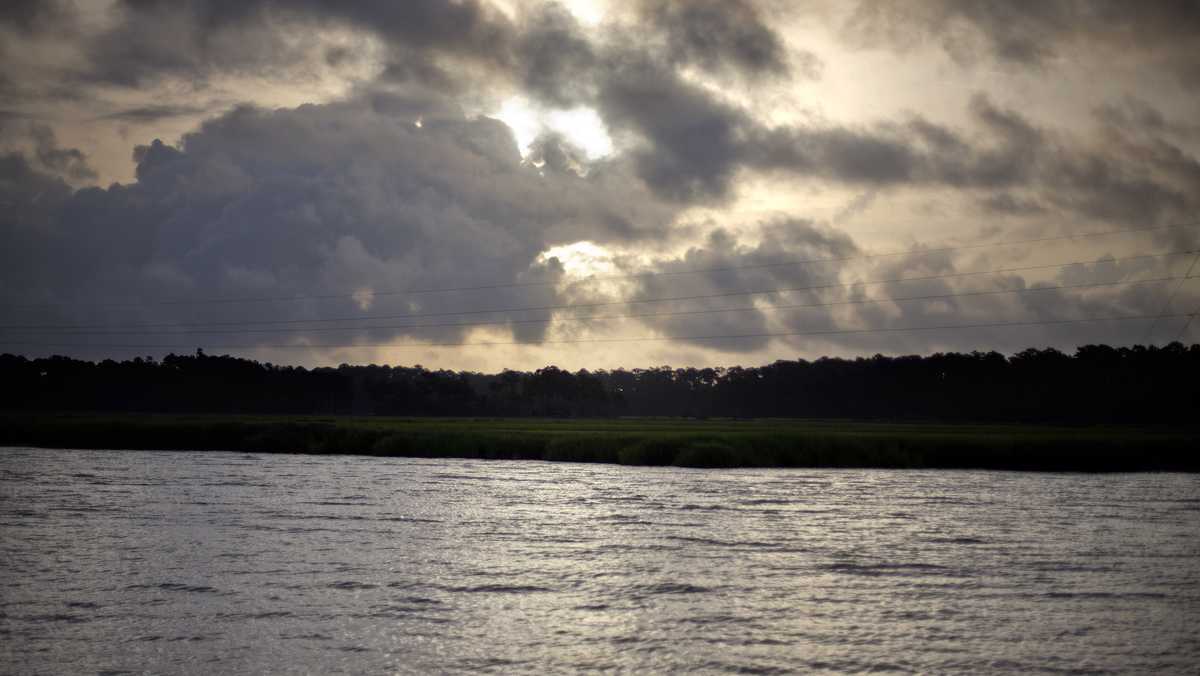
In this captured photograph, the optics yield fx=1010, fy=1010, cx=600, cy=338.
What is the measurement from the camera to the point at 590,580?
26625mm

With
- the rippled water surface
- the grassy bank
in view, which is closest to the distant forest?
the grassy bank

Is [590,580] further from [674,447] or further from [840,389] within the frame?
[840,389]

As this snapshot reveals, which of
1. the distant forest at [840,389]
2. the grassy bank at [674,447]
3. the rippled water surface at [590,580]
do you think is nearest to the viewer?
the rippled water surface at [590,580]

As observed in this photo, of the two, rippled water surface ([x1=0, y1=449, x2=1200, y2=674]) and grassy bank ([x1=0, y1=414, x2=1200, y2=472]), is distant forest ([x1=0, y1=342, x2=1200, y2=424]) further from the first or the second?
rippled water surface ([x1=0, y1=449, x2=1200, y2=674])

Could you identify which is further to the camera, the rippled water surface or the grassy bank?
the grassy bank

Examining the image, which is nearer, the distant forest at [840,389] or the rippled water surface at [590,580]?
the rippled water surface at [590,580]

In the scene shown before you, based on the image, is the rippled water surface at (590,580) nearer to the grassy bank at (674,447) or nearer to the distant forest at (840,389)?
the grassy bank at (674,447)

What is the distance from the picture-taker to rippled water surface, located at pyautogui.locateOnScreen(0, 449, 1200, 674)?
1917cm

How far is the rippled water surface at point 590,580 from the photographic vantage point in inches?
755

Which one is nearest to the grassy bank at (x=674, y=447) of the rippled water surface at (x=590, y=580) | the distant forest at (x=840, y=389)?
the rippled water surface at (x=590, y=580)

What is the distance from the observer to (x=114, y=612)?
72.1ft

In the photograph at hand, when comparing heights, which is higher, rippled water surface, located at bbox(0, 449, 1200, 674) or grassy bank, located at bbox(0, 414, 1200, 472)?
grassy bank, located at bbox(0, 414, 1200, 472)

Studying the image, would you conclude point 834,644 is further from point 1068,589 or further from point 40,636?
point 40,636

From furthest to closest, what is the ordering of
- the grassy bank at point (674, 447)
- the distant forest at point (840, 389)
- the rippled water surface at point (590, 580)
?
the distant forest at point (840, 389)
the grassy bank at point (674, 447)
the rippled water surface at point (590, 580)
